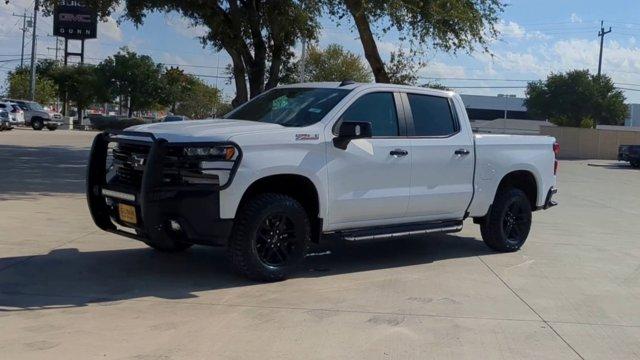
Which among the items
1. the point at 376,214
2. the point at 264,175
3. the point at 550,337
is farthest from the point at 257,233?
the point at 550,337

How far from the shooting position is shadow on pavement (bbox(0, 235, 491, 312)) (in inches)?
254

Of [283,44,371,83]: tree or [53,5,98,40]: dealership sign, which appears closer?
[283,44,371,83]: tree

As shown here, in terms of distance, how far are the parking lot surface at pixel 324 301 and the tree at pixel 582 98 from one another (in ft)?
206

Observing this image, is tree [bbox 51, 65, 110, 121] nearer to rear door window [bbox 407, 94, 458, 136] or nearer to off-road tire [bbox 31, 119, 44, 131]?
off-road tire [bbox 31, 119, 44, 131]

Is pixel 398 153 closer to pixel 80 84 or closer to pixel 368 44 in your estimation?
pixel 368 44

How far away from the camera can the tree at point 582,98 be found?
68.6 m

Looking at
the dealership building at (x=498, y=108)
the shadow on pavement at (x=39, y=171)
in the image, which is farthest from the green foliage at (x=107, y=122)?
the dealership building at (x=498, y=108)

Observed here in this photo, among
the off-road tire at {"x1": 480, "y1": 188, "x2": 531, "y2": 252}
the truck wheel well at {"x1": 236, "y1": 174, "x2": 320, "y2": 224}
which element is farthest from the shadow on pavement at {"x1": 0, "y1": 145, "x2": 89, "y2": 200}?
the off-road tire at {"x1": 480, "y1": 188, "x2": 531, "y2": 252}

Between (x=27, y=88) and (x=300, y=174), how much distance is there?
223 feet

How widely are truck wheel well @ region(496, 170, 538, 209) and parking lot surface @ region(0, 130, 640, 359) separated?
75cm

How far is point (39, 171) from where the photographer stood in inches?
687

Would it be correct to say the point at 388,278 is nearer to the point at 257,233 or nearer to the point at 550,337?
the point at 257,233

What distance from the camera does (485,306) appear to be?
260 inches

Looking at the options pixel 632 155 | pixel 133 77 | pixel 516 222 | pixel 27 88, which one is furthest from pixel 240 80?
pixel 27 88
